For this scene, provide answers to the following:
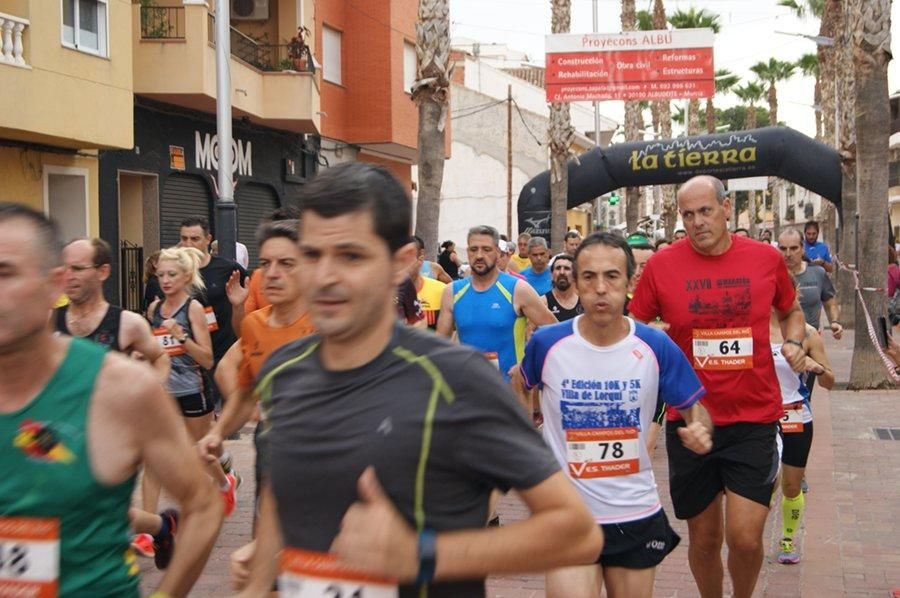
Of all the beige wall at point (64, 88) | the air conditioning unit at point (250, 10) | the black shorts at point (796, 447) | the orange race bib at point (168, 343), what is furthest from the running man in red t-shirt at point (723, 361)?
the air conditioning unit at point (250, 10)

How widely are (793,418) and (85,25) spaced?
12.9 meters

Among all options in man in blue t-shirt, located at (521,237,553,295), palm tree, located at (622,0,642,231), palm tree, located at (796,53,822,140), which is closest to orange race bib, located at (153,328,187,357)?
man in blue t-shirt, located at (521,237,553,295)

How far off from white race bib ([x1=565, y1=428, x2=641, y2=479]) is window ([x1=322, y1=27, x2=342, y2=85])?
23673mm

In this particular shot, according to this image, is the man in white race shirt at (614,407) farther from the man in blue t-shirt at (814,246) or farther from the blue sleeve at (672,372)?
the man in blue t-shirt at (814,246)

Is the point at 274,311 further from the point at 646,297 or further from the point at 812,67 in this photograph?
the point at 812,67

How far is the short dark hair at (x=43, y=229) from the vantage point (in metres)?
3.02

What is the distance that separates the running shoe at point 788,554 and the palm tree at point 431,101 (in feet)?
29.5

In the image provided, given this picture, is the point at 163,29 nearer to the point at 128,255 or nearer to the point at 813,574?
the point at 128,255

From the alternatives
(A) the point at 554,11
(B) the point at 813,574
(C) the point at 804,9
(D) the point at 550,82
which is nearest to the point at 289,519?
(B) the point at 813,574

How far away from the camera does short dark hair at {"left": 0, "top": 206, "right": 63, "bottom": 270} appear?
3.02m

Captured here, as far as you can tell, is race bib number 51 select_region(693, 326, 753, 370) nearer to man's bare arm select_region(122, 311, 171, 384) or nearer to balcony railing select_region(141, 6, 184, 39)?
man's bare arm select_region(122, 311, 171, 384)

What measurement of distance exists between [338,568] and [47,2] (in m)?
15.2

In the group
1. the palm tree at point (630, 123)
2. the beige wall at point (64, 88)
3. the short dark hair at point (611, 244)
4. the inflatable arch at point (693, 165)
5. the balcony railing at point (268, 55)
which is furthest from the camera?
the palm tree at point (630, 123)

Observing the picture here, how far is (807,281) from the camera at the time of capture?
12.1 meters
